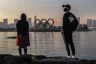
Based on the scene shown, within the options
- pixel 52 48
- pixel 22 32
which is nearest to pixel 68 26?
pixel 22 32

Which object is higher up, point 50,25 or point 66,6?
point 66,6

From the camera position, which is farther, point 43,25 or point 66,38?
point 43,25

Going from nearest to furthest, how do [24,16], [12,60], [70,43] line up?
[12,60]
[70,43]
[24,16]

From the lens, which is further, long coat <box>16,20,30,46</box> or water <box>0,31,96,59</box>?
water <box>0,31,96,59</box>

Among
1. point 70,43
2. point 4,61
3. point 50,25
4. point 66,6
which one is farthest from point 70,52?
point 50,25

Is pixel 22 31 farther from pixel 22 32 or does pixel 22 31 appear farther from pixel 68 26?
pixel 68 26

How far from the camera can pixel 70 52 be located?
16188 millimetres

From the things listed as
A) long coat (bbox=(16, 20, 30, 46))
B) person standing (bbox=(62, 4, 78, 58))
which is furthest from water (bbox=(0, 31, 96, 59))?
person standing (bbox=(62, 4, 78, 58))

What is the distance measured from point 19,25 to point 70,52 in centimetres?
242

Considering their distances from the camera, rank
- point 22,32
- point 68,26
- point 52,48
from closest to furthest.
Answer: point 68,26
point 22,32
point 52,48

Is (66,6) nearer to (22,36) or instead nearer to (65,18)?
(65,18)

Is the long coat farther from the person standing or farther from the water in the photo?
the water

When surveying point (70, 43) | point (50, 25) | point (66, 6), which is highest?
point (66, 6)

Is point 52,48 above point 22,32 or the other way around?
the other way around
